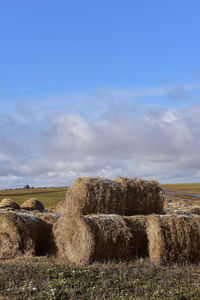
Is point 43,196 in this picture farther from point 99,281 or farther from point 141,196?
point 99,281

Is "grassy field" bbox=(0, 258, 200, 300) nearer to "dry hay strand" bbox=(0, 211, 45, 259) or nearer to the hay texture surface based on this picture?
"dry hay strand" bbox=(0, 211, 45, 259)

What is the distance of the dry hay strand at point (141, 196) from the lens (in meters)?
13.1

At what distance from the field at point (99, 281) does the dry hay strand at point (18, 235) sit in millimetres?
1761

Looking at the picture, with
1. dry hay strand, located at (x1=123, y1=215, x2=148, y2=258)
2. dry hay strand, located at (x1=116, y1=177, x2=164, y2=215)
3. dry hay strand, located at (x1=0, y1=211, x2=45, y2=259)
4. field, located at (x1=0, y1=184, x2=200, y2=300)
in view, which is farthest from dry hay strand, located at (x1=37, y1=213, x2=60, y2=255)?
dry hay strand, located at (x1=123, y1=215, x2=148, y2=258)

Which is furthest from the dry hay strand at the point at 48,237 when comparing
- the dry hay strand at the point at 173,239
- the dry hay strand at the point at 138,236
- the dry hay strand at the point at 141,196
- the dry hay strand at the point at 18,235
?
the dry hay strand at the point at 173,239

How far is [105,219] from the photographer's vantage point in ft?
36.4

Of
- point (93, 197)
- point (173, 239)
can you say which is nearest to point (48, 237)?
point (93, 197)

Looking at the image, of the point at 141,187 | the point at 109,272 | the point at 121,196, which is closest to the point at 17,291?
the point at 109,272

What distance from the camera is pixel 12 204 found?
26.6 meters

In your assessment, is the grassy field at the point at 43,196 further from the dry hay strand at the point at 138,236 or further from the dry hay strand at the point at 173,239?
the dry hay strand at the point at 173,239

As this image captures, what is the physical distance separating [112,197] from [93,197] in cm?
69

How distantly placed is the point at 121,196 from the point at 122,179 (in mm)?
722

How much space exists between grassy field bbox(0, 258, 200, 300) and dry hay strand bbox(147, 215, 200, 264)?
0.51 meters

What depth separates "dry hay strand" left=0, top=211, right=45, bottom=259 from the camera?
40.2 feet
